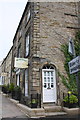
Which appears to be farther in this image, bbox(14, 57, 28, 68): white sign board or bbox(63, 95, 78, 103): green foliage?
bbox(14, 57, 28, 68): white sign board

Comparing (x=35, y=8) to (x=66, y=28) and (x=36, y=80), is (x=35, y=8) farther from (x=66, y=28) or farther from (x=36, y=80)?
(x=36, y=80)

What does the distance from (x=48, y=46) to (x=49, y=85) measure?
2651mm

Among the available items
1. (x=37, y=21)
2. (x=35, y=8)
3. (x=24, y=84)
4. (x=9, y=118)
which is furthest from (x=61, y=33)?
(x=9, y=118)

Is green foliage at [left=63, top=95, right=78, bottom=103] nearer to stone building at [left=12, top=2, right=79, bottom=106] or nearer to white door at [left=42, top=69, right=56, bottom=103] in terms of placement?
stone building at [left=12, top=2, right=79, bottom=106]

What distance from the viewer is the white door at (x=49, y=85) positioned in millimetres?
9734

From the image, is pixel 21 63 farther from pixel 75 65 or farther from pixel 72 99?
pixel 75 65

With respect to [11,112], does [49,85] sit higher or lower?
higher

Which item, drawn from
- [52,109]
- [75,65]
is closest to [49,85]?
[52,109]

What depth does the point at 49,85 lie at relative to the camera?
9961 millimetres

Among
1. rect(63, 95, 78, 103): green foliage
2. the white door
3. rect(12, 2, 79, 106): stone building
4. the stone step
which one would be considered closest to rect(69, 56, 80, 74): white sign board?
rect(63, 95, 78, 103): green foliage

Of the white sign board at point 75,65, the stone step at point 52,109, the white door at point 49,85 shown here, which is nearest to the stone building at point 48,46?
the white door at point 49,85

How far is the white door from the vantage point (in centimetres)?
973

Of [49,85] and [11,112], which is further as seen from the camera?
[49,85]

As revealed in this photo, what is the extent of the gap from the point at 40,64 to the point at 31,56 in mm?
855
